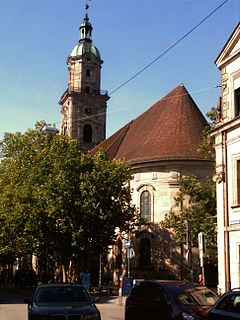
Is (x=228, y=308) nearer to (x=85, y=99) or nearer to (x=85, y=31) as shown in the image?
(x=85, y=99)

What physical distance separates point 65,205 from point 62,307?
2051 cm

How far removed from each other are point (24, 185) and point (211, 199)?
12591mm

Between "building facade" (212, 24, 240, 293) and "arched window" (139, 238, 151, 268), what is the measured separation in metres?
20.5

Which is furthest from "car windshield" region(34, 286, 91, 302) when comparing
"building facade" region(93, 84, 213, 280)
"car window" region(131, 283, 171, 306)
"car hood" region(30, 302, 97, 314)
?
"building facade" region(93, 84, 213, 280)

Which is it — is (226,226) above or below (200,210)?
below

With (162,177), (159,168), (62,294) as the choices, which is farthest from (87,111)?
(62,294)

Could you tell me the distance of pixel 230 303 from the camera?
10094mm

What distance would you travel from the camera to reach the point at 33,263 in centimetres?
6347

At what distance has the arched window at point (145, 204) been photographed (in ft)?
Result: 152

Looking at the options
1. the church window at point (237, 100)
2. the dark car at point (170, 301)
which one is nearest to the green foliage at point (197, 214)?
the church window at point (237, 100)

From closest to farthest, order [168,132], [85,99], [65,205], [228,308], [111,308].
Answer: [228,308]
[111,308]
[65,205]
[168,132]
[85,99]

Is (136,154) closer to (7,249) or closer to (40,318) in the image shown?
(7,249)

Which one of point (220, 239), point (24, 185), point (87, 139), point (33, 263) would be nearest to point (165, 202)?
point (24, 185)

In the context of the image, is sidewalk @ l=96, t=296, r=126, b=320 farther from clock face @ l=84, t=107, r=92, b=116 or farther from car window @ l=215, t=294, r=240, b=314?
clock face @ l=84, t=107, r=92, b=116
